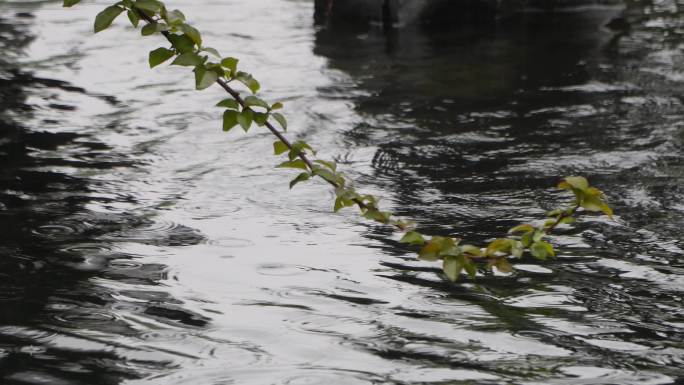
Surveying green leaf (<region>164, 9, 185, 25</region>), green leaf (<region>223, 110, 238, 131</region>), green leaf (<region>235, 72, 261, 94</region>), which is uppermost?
green leaf (<region>164, 9, 185, 25</region>)

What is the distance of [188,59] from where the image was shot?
2.76 m

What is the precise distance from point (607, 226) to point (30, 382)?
2408 mm

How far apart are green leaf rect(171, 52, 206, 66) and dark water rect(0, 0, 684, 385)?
0.82 m

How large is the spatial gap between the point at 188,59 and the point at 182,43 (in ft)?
0.23

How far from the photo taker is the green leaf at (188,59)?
9.00 feet

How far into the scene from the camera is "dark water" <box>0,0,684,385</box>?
9.34 feet

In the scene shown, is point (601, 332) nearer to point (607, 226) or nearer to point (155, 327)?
point (607, 226)

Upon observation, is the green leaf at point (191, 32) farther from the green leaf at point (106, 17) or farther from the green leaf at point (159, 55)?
the green leaf at point (106, 17)

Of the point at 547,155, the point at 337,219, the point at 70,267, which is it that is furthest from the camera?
the point at 547,155

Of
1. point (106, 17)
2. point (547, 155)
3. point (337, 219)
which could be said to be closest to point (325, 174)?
point (106, 17)

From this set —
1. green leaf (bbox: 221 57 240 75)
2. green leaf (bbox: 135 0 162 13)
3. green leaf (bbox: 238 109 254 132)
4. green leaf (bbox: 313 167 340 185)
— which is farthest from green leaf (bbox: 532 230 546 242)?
green leaf (bbox: 135 0 162 13)

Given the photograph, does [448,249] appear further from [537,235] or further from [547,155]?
[547,155]

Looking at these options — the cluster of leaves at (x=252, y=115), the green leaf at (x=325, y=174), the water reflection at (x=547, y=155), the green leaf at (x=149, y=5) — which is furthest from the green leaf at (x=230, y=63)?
the water reflection at (x=547, y=155)

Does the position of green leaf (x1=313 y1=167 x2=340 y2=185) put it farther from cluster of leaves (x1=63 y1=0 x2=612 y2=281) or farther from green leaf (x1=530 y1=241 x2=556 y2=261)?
green leaf (x1=530 y1=241 x2=556 y2=261)
